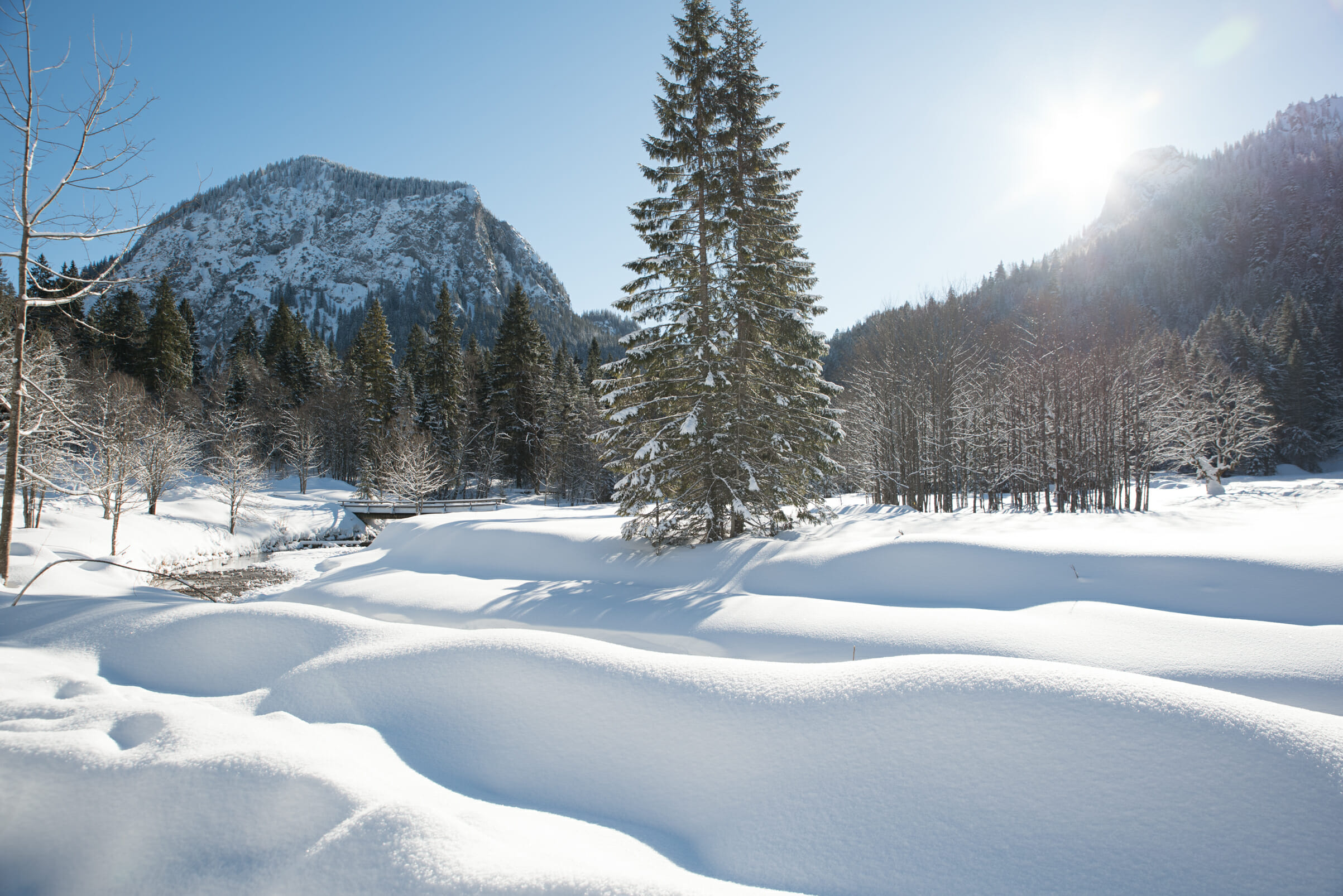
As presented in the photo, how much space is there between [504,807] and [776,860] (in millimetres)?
1352

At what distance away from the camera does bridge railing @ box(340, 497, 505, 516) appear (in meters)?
28.7

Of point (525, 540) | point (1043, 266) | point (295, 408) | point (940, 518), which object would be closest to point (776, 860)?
point (525, 540)

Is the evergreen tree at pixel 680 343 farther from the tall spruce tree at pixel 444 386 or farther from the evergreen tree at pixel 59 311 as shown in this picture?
the tall spruce tree at pixel 444 386

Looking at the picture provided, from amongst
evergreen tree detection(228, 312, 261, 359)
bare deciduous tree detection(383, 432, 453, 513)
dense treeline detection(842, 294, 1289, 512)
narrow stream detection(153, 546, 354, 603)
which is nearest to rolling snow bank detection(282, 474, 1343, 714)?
narrow stream detection(153, 546, 354, 603)

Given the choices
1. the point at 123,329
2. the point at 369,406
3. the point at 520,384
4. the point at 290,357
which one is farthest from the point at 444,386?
the point at 123,329

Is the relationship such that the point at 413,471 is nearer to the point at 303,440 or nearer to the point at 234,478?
the point at 234,478

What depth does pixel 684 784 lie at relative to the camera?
279 centimetres

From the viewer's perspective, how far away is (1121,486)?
2647cm

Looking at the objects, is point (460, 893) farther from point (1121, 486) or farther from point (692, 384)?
point (1121, 486)

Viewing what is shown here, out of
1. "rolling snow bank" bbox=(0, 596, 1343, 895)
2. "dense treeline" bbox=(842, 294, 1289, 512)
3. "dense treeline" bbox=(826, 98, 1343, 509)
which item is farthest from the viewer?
"dense treeline" bbox=(826, 98, 1343, 509)

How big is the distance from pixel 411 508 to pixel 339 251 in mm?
183276

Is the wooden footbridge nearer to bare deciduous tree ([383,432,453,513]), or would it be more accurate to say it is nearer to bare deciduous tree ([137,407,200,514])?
Answer: bare deciduous tree ([383,432,453,513])

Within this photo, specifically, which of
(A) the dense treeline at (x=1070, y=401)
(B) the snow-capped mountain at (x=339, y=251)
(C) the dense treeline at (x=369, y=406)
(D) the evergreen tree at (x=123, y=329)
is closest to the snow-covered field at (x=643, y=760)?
(A) the dense treeline at (x=1070, y=401)

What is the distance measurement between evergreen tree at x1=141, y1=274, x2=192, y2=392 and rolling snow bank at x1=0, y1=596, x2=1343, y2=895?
2093 inches
